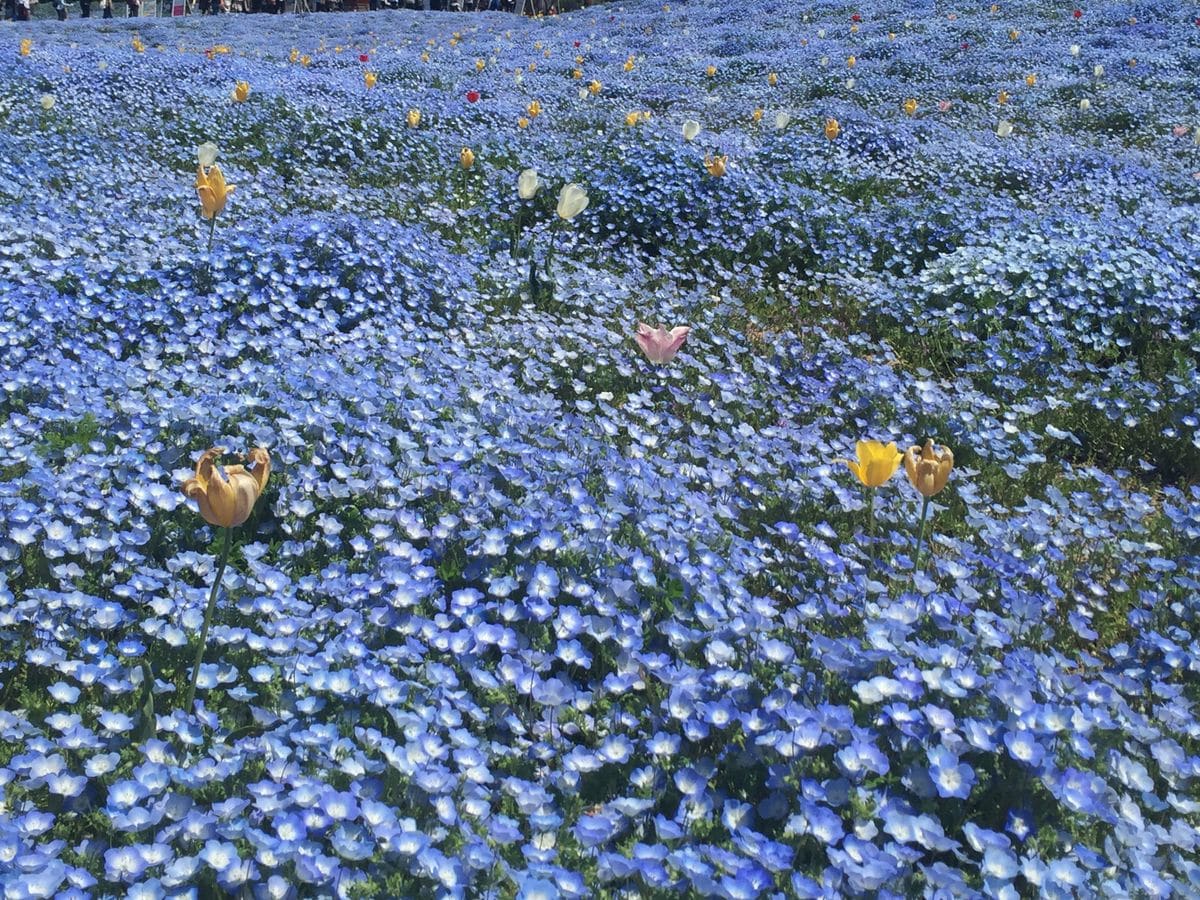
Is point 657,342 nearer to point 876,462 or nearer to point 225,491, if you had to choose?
point 876,462

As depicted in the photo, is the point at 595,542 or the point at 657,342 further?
the point at 657,342

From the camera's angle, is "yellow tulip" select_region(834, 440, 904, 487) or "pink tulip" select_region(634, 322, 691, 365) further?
"pink tulip" select_region(634, 322, 691, 365)

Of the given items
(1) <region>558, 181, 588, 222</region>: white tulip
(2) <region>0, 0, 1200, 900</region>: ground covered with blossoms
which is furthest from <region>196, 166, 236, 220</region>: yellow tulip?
(1) <region>558, 181, 588, 222</region>: white tulip

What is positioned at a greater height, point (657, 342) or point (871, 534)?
point (657, 342)

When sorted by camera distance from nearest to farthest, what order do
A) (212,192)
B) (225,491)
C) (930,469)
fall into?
(225,491)
(930,469)
(212,192)

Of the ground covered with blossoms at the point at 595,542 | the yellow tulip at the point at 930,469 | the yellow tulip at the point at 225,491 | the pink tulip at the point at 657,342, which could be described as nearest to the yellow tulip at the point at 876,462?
the yellow tulip at the point at 930,469

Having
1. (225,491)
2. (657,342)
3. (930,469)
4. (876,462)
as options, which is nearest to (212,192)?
(657,342)

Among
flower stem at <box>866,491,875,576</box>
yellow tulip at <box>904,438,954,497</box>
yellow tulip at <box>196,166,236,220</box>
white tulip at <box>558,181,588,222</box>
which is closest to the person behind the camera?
yellow tulip at <box>904,438,954,497</box>

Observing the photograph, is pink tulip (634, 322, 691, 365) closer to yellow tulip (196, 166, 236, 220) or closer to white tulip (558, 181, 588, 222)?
white tulip (558, 181, 588, 222)
